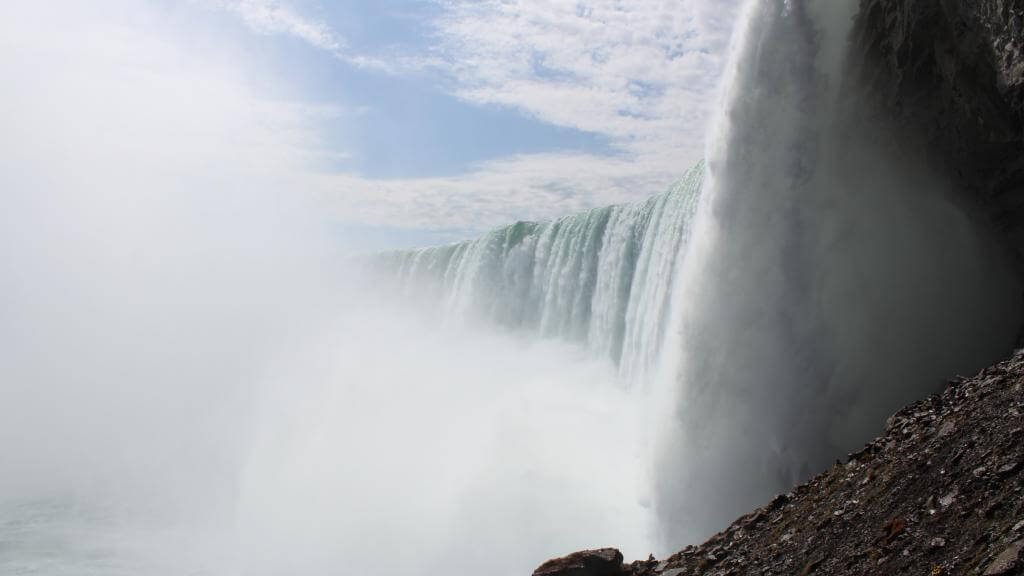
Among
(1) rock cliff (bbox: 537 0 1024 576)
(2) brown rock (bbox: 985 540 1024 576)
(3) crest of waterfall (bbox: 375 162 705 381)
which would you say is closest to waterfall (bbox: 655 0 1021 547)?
(1) rock cliff (bbox: 537 0 1024 576)

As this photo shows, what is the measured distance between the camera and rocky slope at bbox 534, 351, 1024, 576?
5520mm

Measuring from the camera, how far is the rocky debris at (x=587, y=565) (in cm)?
827

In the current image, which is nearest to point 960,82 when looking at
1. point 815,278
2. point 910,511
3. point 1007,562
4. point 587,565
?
point 815,278

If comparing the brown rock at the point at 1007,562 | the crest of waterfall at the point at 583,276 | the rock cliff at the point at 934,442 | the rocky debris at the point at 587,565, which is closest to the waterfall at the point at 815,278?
the rock cliff at the point at 934,442

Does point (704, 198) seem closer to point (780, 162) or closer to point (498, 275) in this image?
point (780, 162)

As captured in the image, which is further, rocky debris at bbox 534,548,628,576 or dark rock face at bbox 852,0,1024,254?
dark rock face at bbox 852,0,1024,254

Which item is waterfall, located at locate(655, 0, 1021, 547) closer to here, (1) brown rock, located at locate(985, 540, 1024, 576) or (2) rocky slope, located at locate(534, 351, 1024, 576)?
(2) rocky slope, located at locate(534, 351, 1024, 576)

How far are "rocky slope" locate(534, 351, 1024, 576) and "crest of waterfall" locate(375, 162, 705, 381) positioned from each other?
8.08m

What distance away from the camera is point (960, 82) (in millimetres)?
10086

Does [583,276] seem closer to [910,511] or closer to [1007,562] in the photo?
[910,511]

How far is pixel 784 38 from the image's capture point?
1156 centimetres

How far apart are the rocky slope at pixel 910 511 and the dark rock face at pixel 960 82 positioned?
10.5 ft

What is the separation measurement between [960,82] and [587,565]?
7683 mm

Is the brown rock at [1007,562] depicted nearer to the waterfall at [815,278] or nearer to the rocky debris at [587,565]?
the rocky debris at [587,565]
